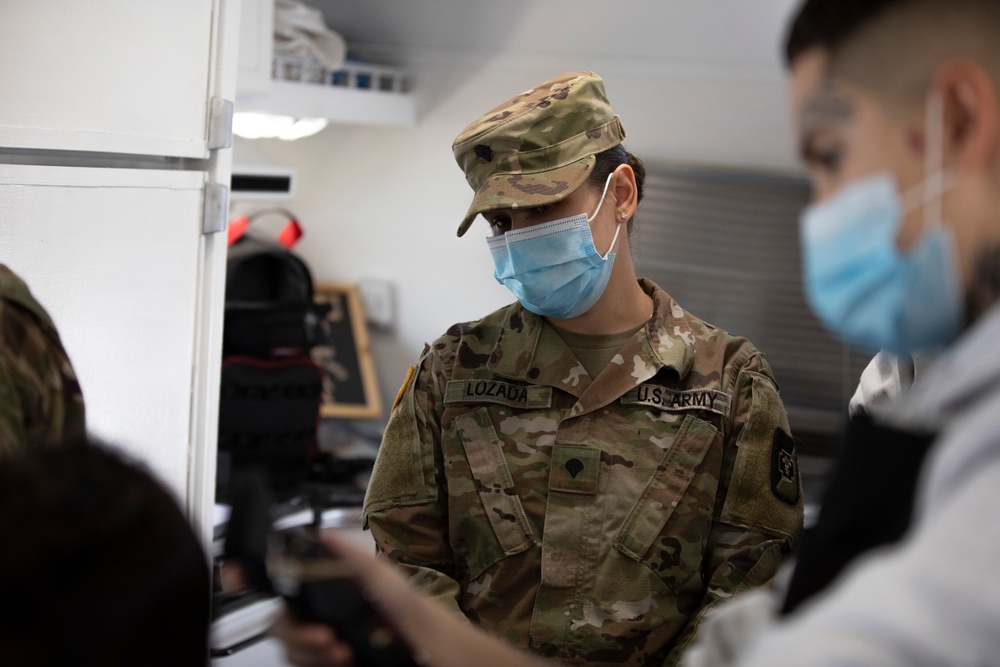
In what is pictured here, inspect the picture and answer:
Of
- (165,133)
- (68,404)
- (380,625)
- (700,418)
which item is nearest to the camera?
(380,625)

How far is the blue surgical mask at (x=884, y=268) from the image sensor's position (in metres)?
0.70

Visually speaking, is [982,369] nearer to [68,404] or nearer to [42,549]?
[42,549]

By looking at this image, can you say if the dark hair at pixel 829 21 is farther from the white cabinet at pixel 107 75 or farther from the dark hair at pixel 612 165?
the white cabinet at pixel 107 75

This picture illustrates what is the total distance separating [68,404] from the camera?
3.89ft

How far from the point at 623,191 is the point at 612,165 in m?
0.05

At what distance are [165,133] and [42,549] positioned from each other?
1.26 m

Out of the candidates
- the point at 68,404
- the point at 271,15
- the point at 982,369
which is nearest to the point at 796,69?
the point at 982,369

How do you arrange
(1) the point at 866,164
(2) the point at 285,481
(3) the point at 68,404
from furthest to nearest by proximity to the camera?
(2) the point at 285,481
(3) the point at 68,404
(1) the point at 866,164

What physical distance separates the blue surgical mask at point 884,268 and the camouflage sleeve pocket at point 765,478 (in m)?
0.74

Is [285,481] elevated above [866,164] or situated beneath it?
situated beneath

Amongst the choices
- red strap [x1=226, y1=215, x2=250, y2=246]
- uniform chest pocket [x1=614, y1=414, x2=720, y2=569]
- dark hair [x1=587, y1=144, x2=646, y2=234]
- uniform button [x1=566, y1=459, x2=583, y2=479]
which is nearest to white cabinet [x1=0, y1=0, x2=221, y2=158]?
dark hair [x1=587, y1=144, x2=646, y2=234]

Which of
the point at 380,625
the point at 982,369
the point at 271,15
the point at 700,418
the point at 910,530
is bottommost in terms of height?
the point at 380,625

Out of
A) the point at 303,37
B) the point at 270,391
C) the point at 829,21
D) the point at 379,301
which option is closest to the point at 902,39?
the point at 829,21

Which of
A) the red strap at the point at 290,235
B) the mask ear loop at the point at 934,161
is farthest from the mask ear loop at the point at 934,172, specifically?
the red strap at the point at 290,235
